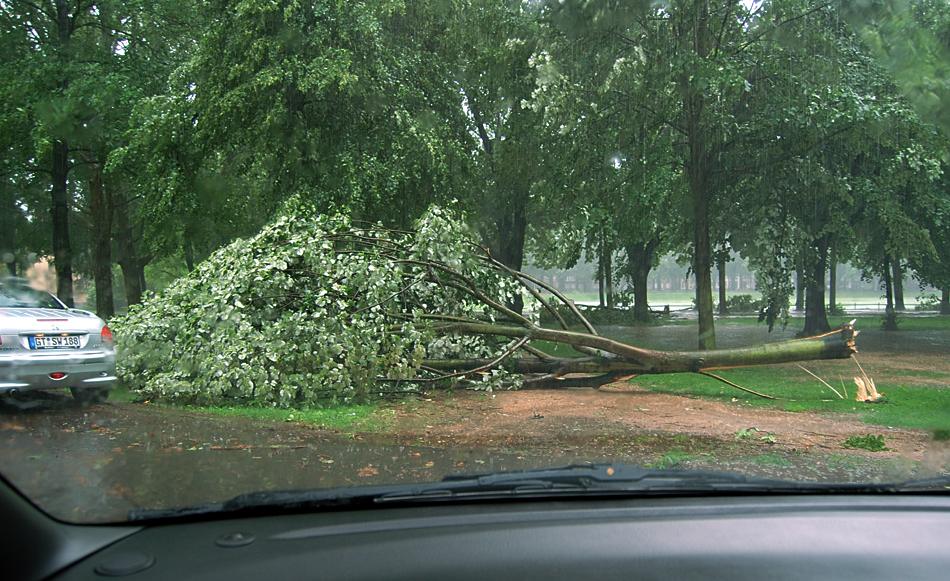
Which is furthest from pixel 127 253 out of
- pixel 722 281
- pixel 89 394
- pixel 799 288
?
pixel 722 281

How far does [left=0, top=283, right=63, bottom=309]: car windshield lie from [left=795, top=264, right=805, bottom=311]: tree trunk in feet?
43.2

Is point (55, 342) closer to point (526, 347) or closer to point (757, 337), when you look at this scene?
point (526, 347)

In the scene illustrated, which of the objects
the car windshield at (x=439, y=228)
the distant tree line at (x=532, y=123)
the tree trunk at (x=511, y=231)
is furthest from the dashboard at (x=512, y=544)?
the tree trunk at (x=511, y=231)

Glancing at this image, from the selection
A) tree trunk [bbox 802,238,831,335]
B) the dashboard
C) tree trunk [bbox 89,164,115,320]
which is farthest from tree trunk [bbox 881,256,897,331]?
the dashboard

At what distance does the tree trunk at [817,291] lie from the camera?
15445mm

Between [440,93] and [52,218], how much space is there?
8816mm

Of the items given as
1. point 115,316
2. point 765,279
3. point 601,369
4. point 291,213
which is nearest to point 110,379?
point 115,316

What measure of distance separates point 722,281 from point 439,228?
41.1ft

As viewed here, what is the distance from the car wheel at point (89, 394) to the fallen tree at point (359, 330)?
1.89ft

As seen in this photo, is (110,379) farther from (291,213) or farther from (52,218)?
(291,213)

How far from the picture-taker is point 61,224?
28.2ft

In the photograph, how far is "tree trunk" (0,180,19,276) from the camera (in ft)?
15.8

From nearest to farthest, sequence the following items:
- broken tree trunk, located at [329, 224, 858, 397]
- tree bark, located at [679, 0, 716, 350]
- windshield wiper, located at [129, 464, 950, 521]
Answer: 1. windshield wiper, located at [129, 464, 950, 521]
2. broken tree trunk, located at [329, 224, 858, 397]
3. tree bark, located at [679, 0, 716, 350]

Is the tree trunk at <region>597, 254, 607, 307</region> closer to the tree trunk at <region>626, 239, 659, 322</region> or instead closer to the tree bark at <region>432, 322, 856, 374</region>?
the tree trunk at <region>626, 239, 659, 322</region>
